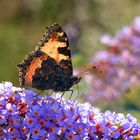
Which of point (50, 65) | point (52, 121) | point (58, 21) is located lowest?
point (52, 121)

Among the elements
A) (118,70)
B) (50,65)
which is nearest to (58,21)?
(118,70)

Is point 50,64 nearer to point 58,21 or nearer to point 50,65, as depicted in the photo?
point 50,65

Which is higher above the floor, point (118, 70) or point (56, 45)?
point (118, 70)

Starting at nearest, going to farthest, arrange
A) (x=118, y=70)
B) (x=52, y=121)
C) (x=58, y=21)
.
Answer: (x=52, y=121)
(x=118, y=70)
(x=58, y=21)

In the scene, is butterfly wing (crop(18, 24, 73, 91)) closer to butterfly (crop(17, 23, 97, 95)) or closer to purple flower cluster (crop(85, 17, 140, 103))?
butterfly (crop(17, 23, 97, 95))

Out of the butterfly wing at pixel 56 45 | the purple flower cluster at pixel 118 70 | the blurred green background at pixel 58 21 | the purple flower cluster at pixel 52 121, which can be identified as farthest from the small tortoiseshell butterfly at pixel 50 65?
the blurred green background at pixel 58 21

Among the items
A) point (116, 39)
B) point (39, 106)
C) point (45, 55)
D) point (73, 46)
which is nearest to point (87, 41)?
point (73, 46)
